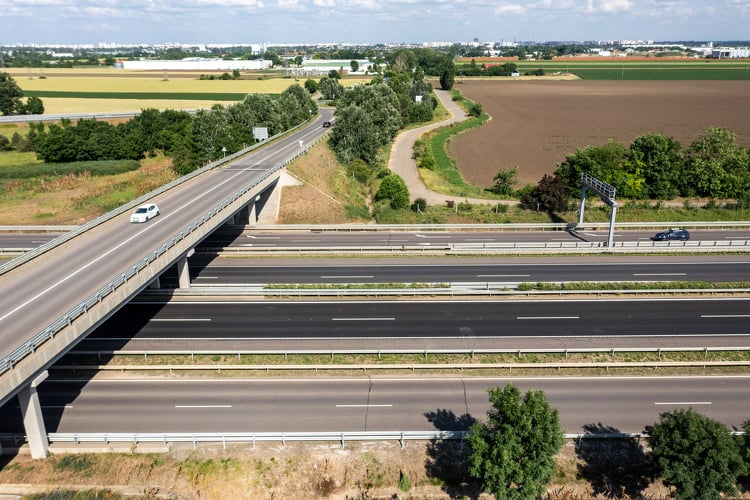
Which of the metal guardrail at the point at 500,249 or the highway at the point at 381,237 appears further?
the highway at the point at 381,237

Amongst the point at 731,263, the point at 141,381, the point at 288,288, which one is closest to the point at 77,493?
the point at 141,381

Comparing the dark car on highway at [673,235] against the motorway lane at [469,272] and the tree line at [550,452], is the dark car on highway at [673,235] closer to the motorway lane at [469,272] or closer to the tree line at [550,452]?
the motorway lane at [469,272]

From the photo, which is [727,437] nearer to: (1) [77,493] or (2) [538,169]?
(1) [77,493]

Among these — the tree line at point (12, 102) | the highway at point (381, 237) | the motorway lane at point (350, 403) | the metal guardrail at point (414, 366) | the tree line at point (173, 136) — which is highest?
the tree line at point (12, 102)

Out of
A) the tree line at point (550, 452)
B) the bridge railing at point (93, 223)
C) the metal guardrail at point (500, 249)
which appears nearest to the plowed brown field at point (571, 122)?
the metal guardrail at point (500, 249)

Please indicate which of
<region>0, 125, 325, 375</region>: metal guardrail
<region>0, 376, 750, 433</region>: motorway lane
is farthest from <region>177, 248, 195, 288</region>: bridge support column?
<region>0, 376, 750, 433</region>: motorway lane

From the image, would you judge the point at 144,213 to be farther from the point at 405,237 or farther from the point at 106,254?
the point at 405,237

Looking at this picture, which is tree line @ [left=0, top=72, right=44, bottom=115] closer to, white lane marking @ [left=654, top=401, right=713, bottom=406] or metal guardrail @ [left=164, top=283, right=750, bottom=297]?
metal guardrail @ [left=164, top=283, right=750, bottom=297]
